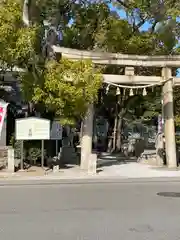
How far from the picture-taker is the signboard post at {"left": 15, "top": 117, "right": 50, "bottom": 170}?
19766mm

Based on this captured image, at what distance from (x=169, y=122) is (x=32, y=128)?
6788mm

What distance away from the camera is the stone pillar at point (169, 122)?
22469 mm

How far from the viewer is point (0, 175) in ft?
59.2

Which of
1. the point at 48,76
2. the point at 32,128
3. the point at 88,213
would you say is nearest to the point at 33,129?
the point at 32,128

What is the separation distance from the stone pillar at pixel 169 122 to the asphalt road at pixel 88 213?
7.78 metres

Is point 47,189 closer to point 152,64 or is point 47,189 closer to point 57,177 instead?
point 57,177

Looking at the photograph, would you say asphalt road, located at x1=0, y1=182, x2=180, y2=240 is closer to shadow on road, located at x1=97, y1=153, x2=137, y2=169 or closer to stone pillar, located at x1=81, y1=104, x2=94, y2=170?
stone pillar, located at x1=81, y1=104, x2=94, y2=170

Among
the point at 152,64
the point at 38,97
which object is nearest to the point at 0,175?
the point at 38,97

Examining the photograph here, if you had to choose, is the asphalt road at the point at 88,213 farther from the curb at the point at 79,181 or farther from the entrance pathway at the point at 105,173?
the entrance pathway at the point at 105,173

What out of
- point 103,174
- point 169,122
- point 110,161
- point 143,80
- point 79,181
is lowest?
point 79,181

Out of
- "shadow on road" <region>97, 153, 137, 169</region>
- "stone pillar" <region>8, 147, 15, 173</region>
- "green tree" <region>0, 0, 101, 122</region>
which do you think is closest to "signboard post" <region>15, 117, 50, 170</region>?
"green tree" <region>0, 0, 101, 122</region>

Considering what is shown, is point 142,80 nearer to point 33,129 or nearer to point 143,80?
point 143,80

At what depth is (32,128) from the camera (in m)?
19.9

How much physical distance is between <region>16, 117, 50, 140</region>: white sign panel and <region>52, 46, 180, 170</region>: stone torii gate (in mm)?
2249
